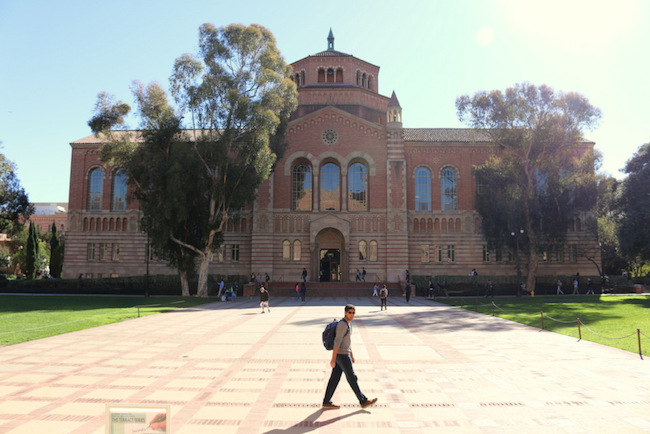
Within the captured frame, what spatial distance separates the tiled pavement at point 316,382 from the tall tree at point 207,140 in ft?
58.1

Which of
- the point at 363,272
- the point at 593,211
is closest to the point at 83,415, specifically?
the point at 363,272

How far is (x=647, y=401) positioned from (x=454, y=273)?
38611mm

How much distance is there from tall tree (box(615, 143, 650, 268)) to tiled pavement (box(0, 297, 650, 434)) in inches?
997

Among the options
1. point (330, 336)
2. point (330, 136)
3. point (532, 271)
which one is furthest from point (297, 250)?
point (330, 336)

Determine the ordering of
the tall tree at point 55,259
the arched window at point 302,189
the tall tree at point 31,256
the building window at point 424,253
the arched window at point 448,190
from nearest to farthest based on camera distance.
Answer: the arched window at point 302,189 → the building window at point 424,253 → the arched window at point 448,190 → the tall tree at point 55,259 → the tall tree at point 31,256

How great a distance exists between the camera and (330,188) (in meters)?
45.5

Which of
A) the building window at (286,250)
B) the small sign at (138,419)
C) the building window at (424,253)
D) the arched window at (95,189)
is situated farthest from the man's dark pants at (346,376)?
the arched window at (95,189)

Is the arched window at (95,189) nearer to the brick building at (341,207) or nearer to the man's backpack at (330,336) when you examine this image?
the brick building at (341,207)

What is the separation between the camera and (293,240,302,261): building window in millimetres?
44634

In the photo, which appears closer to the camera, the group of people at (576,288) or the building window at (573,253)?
the group of people at (576,288)

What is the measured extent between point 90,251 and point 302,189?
2430 centimetres

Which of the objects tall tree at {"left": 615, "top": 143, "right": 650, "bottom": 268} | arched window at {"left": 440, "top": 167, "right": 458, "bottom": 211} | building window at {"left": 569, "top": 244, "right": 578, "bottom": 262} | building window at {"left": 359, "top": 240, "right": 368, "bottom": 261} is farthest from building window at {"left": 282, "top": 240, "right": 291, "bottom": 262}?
building window at {"left": 569, "top": 244, "right": 578, "bottom": 262}

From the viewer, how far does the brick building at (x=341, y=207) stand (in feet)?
146

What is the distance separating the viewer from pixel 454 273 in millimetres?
46000
